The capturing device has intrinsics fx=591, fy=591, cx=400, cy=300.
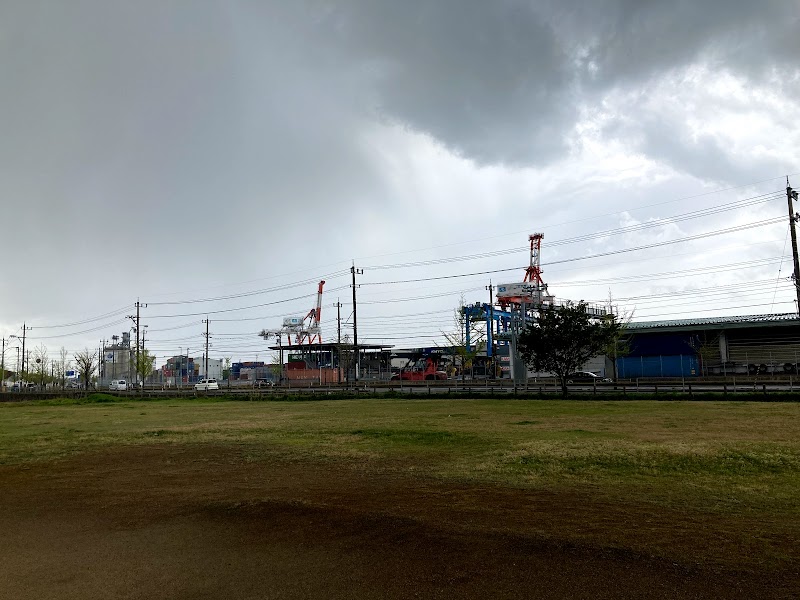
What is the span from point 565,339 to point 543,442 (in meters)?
19.0

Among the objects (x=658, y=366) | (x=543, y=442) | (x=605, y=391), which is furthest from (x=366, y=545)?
(x=658, y=366)

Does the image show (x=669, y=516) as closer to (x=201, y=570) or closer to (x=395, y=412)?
(x=201, y=570)

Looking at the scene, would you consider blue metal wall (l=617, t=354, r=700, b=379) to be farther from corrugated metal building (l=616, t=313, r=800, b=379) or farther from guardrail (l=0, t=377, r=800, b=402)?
guardrail (l=0, t=377, r=800, b=402)

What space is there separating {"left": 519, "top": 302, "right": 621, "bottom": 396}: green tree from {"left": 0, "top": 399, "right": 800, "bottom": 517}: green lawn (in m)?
5.22

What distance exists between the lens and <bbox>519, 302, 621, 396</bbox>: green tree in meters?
33.3

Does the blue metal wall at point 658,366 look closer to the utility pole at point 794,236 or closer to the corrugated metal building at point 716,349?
the corrugated metal building at point 716,349

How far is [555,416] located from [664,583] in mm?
17059

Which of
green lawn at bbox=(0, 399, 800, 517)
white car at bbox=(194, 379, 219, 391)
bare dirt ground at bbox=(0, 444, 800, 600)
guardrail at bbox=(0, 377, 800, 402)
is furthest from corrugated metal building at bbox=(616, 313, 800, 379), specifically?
bare dirt ground at bbox=(0, 444, 800, 600)

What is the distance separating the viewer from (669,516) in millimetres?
8203

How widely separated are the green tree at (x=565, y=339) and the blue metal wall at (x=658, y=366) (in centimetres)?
2520

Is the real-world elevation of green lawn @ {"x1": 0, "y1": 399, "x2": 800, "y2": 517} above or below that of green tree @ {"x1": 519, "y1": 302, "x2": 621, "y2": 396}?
below

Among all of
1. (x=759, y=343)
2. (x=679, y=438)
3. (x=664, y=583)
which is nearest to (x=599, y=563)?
(x=664, y=583)

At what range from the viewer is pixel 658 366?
57188 mm

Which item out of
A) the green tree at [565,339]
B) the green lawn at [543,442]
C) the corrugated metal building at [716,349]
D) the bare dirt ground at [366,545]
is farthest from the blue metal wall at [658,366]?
the bare dirt ground at [366,545]
